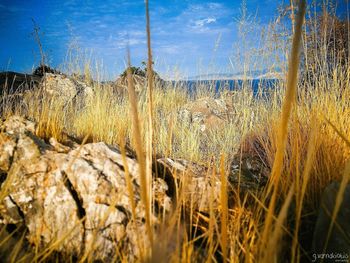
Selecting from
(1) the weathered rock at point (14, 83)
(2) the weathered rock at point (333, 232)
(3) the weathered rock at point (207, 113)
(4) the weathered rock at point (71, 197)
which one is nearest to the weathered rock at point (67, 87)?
(1) the weathered rock at point (14, 83)

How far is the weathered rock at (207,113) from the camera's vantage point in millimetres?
4913

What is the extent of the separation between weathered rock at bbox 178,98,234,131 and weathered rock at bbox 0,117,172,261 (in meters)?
3.65

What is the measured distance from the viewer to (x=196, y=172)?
1326 mm

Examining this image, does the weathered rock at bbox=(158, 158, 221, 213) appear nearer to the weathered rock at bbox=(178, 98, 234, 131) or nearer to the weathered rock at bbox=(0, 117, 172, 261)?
the weathered rock at bbox=(0, 117, 172, 261)

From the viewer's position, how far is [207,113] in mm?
5188

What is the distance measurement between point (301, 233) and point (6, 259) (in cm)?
110

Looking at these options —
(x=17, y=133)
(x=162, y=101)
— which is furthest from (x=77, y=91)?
(x=17, y=133)

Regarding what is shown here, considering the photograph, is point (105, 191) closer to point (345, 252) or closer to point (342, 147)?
point (345, 252)

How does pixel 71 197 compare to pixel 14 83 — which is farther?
pixel 14 83

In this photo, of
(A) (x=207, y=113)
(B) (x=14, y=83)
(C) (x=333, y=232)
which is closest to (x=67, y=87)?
(B) (x=14, y=83)

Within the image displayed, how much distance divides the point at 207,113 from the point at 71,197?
4358 millimetres

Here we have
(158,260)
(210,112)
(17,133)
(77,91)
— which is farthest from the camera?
(77,91)

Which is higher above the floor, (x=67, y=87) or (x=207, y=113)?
(x=67, y=87)

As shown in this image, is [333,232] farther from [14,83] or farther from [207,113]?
[14,83]
